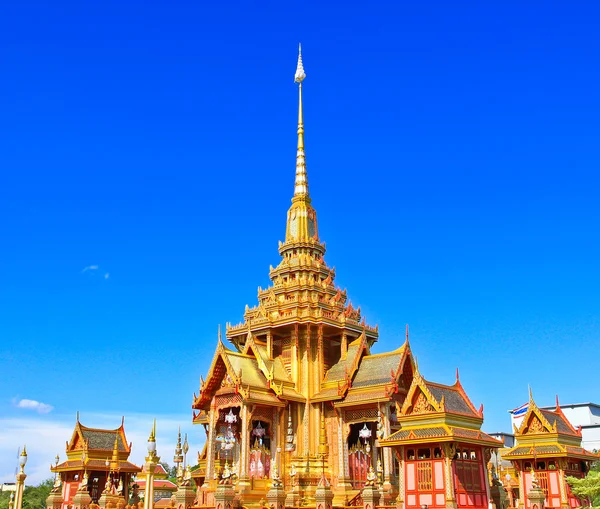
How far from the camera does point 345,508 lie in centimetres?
3328

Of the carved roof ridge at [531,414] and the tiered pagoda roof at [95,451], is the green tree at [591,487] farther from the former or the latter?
the tiered pagoda roof at [95,451]

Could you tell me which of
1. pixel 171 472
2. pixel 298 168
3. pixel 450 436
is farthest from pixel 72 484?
pixel 171 472

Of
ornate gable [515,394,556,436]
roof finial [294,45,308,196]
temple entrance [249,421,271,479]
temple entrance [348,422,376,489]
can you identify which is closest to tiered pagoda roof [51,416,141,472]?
temple entrance [249,421,271,479]

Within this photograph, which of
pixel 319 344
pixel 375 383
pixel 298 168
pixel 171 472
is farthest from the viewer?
pixel 171 472

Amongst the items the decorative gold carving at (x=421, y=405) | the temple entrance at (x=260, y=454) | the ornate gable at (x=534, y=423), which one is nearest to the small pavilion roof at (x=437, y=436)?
the decorative gold carving at (x=421, y=405)

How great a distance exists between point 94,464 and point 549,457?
94.5 ft

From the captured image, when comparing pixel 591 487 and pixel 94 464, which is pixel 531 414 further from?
pixel 94 464

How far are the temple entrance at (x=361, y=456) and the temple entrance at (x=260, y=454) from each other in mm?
4635

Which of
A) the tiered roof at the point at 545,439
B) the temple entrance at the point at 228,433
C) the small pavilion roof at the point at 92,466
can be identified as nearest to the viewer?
the tiered roof at the point at 545,439

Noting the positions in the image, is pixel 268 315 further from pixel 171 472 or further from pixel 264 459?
pixel 171 472

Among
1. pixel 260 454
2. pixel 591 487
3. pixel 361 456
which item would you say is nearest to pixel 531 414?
pixel 591 487

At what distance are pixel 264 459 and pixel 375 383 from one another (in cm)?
753

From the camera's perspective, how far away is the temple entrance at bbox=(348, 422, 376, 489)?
38.3 meters

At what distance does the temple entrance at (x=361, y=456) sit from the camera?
126 feet
